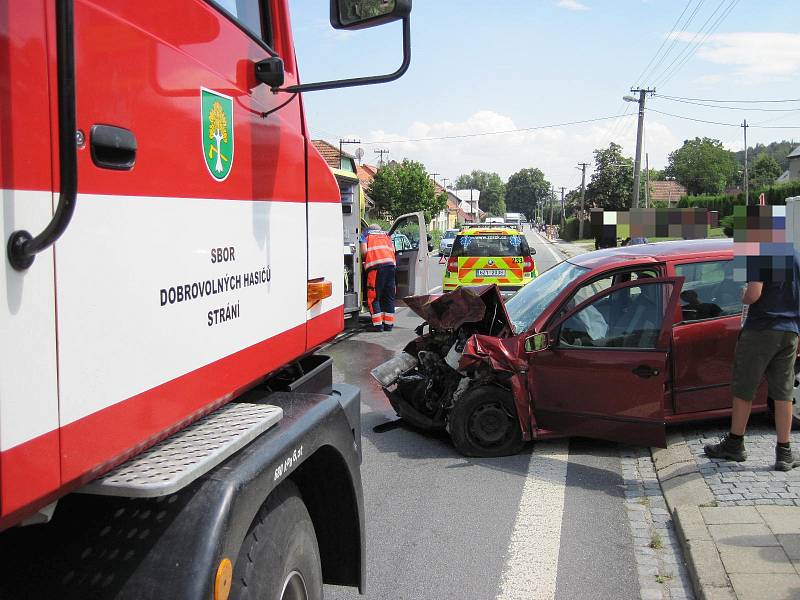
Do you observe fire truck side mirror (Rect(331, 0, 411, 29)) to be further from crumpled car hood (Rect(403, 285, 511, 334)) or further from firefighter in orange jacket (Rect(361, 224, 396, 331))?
firefighter in orange jacket (Rect(361, 224, 396, 331))

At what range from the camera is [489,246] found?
14812 millimetres

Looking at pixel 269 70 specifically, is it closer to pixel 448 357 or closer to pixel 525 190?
pixel 448 357

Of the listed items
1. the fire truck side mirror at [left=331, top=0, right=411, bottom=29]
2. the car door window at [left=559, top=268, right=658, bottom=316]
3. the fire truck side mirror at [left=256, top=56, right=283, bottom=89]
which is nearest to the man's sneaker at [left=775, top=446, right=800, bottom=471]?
the car door window at [left=559, top=268, right=658, bottom=316]

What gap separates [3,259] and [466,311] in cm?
500

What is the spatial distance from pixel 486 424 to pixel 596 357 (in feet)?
3.25

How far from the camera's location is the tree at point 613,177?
57812 millimetres

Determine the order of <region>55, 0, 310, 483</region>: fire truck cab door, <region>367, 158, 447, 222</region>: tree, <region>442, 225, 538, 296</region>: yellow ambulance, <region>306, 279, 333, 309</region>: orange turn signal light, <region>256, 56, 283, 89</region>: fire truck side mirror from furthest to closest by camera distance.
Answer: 1. <region>367, 158, 447, 222</region>: tree
2. <region>442, 225, 538, 296</region>: yellow ambulance
3. <region>306, 279, 333, 309</region>: orange turn signal light
4. <region>256, 56, 283, 89</region>: fire truck side mirror
5. <region>55, 0, 310, 483</region>: fire truck cab door

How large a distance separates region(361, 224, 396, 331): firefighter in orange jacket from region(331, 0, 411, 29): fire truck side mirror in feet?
32.9

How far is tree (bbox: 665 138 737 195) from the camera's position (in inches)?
3844

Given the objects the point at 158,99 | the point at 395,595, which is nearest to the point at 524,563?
the point at 395,595

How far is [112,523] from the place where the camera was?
5.74ft

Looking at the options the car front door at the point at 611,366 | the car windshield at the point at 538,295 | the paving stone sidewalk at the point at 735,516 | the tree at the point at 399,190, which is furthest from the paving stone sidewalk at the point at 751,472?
the tree at the point at 399,190

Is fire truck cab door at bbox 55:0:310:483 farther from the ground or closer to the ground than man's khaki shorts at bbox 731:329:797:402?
farther from the ground

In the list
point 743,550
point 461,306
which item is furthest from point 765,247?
point 461,306
